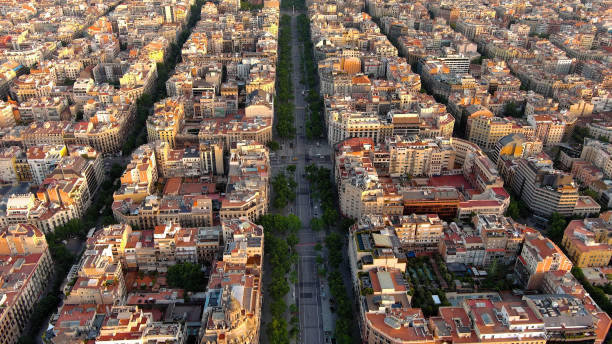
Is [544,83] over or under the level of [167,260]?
over

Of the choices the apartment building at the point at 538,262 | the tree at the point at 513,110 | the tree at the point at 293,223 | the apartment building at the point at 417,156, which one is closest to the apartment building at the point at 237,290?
the tree at the point at 293,223

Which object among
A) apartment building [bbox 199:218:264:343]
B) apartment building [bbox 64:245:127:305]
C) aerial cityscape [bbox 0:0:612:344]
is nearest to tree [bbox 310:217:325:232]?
aerial cityscape [bbox 0:0:612:344]

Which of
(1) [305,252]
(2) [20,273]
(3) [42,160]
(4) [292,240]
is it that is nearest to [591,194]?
(1) [305,252]

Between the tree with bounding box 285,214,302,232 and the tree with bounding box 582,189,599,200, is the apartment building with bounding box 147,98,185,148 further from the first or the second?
the tree with bounding box 582,189,599,200

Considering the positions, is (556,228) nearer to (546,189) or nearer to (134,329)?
(546,189)

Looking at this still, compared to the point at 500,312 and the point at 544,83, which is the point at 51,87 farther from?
the point at 544,83

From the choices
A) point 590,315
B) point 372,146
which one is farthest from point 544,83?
point 590,315

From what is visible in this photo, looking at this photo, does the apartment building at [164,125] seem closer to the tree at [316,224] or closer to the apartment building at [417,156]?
the tree at [316,224]
